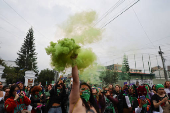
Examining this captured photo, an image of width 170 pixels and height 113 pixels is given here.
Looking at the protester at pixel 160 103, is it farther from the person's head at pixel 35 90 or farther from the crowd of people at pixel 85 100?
the person's head at pixel 35 90

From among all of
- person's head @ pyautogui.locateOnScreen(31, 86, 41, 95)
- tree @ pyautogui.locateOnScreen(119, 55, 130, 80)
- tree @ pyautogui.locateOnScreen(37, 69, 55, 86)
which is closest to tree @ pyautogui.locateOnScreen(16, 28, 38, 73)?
tree @ pyautogui.locateOnScreen(37, 69, 55, 86)

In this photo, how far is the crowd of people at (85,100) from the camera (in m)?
1.93

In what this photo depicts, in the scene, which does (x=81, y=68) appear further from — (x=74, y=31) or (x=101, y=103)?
(x=101, y=103)

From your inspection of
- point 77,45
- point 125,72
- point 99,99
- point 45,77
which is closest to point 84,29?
point 77,45

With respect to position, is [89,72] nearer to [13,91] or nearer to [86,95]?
[86,95]

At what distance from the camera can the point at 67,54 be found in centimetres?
200

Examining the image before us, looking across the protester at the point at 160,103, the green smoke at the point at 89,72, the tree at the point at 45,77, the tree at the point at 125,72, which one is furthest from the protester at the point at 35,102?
the tree at the point at 45,77

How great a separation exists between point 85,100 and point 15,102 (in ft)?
8.77

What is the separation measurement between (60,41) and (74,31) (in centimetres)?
75

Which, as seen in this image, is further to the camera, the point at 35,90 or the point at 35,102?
the point at 35,90

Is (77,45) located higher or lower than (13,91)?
higher

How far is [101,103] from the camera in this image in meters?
4.14

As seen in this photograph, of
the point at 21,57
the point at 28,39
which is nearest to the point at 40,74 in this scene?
the point at 21,57

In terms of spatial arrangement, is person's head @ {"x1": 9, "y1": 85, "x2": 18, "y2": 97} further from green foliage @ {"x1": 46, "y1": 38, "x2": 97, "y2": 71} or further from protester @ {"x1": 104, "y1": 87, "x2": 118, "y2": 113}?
protester @ {"x1": 104, "y1": 87, "x2": 118, "y2": 113}
